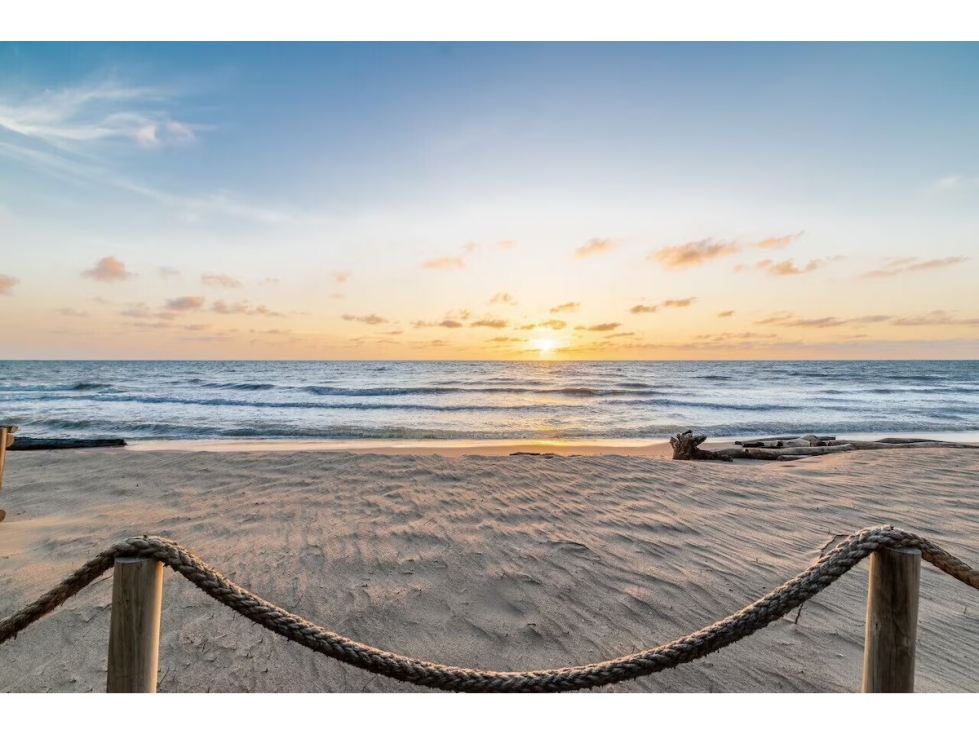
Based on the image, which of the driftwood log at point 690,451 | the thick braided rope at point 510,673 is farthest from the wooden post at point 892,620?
the driftwood log at point 690,451

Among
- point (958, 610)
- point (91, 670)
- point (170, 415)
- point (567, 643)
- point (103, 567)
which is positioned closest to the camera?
point (103, 567)

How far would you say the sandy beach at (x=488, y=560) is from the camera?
119 inches

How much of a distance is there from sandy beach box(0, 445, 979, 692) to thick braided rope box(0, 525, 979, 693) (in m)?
1.15

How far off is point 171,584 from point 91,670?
901 mm

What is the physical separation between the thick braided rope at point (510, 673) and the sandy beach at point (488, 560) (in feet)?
3.78

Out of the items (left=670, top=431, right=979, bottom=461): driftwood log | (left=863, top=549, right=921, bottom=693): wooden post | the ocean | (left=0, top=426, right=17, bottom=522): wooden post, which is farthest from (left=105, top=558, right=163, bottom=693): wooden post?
the ocean

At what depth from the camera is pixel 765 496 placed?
20.5 feet

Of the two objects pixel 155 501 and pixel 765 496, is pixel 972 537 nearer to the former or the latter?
pixel 765 496

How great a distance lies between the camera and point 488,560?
4273mm

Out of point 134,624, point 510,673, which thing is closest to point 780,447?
point 510,673

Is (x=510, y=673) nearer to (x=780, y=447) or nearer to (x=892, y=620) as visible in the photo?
(x=892, y=620)

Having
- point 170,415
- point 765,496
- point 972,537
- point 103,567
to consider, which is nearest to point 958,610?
point 972,537

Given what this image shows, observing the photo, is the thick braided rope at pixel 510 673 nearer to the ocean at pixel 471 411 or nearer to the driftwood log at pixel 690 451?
the driftwood log at pixel 690 451

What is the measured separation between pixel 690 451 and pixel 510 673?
7870 millimetres
